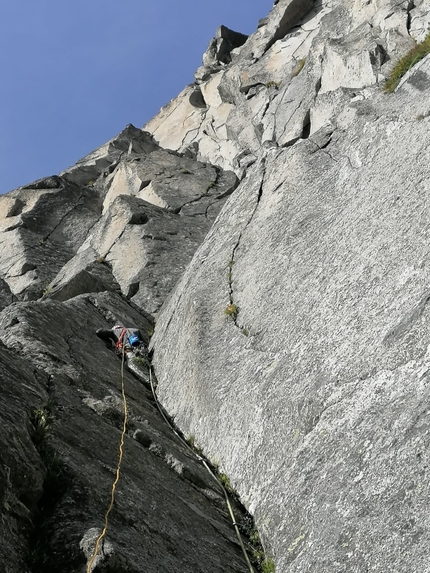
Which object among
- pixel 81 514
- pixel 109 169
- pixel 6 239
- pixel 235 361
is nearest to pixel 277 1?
pixel 109 169

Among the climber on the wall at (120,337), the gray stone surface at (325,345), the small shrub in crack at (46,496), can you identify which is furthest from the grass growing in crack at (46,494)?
the climber on the wall at (120,337)

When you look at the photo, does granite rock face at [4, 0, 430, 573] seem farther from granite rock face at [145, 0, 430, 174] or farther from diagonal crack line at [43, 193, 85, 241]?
diagonal crack line at [43, 193, 85, 241]

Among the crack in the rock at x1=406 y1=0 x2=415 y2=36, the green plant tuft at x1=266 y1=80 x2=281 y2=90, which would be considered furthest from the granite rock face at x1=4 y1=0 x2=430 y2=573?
the green plant tuft at x1=266 y1=80 x2=281 y2=90

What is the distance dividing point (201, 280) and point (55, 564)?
320 inches

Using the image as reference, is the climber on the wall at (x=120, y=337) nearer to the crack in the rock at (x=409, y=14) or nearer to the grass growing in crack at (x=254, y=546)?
the grass growing in crack at (x=254, y=546)

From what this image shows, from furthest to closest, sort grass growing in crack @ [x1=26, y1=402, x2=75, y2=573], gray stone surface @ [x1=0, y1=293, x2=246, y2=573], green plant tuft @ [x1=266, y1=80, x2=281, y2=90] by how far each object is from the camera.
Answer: green plant tuft @ [x1=266, y1=80, x2=281, y2=90] → gray stone surface @ [x1=0, y1=293, x2=246, y2=573] → grass growing in crack @ [x1=26, y1=402, x2=75, y2=573]

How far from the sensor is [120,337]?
52.4 ft

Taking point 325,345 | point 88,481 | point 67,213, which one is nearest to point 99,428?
point 88,481

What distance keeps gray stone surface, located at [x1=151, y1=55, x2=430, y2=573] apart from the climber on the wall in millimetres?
658

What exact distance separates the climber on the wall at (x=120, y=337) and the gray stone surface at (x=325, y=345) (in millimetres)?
658

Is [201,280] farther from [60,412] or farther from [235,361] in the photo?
[60,412]

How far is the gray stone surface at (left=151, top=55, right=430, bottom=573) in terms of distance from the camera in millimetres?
7137

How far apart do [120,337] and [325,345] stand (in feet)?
24.7

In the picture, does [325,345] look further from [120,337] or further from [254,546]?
[120,337]
